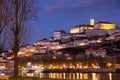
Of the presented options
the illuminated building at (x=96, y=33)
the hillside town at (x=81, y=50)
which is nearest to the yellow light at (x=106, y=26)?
the hillside town at (x=81, y=50)

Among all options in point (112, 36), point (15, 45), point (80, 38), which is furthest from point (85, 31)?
point (15, 45)

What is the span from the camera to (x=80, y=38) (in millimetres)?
180250

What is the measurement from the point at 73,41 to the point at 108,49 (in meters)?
35.9

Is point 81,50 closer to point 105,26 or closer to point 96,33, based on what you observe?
point 96,33

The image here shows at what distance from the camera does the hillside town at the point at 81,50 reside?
119688mm

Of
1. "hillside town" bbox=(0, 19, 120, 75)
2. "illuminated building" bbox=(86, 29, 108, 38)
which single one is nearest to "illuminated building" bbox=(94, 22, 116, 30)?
"hillside town" bbox=(0, 19, 120, 75)

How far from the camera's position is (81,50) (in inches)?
6132

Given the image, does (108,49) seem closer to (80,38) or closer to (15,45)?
(80,38)

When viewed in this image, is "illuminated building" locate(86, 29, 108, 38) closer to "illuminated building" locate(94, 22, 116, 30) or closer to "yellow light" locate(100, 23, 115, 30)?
"illuminated building" locate(94, 22, 116, 30)

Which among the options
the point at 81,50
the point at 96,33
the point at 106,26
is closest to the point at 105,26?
the point at 106,26

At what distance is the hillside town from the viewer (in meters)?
120

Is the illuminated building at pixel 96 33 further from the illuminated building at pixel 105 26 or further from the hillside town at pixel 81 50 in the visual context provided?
the illuminated building at pixel 105 26

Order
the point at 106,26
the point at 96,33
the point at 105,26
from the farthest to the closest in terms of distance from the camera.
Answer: the point at 105,26
the point at 106,26
the point at 96,33

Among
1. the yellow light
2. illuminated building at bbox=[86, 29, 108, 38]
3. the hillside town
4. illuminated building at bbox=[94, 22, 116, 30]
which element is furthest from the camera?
the yellow light
